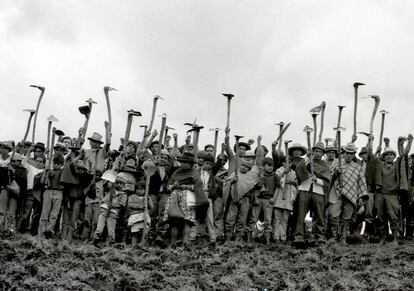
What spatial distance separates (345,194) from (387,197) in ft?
3.19

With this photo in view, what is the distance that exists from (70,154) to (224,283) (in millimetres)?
5201

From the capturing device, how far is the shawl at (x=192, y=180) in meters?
12.4

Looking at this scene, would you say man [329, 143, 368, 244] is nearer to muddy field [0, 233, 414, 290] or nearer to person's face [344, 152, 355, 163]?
person's face [344, 152, 355, 163]

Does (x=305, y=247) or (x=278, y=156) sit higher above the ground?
(x=278, y=156)

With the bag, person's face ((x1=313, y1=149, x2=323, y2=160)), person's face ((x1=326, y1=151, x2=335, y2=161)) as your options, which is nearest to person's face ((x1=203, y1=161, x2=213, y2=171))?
the bag

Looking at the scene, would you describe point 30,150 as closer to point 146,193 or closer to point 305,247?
point 146,193

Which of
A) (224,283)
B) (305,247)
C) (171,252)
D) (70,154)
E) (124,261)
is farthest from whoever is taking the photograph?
(70,154)

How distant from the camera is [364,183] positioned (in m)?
13.6

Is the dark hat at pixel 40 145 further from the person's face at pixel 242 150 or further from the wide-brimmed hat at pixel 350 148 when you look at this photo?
the wide-brimmed hat at pixel 350 148

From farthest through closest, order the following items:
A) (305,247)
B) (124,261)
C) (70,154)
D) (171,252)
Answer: (70,154) → (305,247) → (171,252) → (124,261)

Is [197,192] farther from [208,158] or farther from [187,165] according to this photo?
[208,158]

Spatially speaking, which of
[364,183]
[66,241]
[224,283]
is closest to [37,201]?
[66,241]

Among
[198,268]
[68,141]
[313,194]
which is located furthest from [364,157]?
[68,141]

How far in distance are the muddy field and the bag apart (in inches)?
31.2
